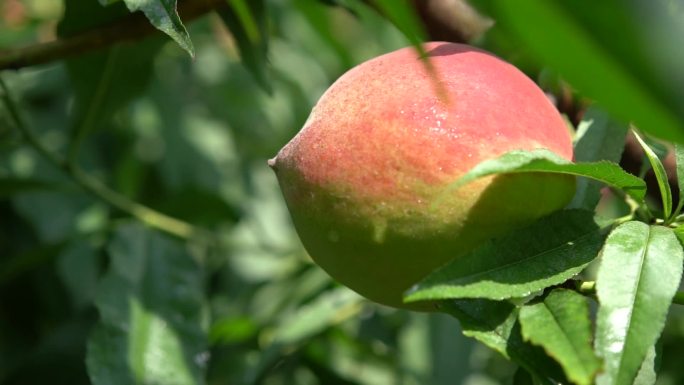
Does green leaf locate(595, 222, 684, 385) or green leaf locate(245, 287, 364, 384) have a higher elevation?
green leaf locate(595, 222, 684, 385)

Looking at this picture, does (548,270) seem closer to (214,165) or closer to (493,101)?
(493,101)

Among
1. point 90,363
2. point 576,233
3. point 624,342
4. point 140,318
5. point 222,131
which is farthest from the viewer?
point 222,131

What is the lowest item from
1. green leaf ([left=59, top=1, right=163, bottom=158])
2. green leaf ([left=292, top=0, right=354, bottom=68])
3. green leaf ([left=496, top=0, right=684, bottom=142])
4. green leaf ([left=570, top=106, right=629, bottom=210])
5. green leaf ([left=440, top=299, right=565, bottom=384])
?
green leaf ([left=59, top=1, right=163, bottom=158])

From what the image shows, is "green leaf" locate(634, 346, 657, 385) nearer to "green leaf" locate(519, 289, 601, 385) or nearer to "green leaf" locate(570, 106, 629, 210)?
"green leaf" locate(519, 289, 601, 385)

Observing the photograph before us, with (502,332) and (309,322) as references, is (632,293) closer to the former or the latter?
(502,332)

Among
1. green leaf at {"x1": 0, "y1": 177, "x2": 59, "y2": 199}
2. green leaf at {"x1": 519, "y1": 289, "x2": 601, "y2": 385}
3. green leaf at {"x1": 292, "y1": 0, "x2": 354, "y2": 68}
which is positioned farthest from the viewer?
green leaf at {"x1": 0, "y1": 177, "x2": 59, "y2": 199}

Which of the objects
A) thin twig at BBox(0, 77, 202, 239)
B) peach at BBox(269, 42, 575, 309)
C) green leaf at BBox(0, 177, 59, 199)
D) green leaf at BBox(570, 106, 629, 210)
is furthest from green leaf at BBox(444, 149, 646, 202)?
green leaf at BBox(0, 177, 59, 199)

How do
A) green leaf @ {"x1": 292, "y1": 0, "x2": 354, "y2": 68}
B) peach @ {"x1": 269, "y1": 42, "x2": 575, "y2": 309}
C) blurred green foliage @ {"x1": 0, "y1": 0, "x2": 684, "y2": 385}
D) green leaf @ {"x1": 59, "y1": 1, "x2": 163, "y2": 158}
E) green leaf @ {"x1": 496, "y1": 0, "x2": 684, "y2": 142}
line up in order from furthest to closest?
1. green leaf @ {"x1": 59, "y1": 1, "x2": 163, "y2": 158}
2. blurred green foliage @ {"x1": 0, "y1": 0, "x2": 684, "y2": 385}
3. green leaf @ {"x1": 292, "y1": 0, "x2": 354, "y2": 68}
4. peach @ {"x1": 269, "y1": 42, "x2": 575, "y2": 309}
5. green leaf @ {"x1": 496, "y1": 0, "x2": 684, "y2": 142}

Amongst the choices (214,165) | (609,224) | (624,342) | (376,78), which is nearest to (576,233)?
(609,224)
